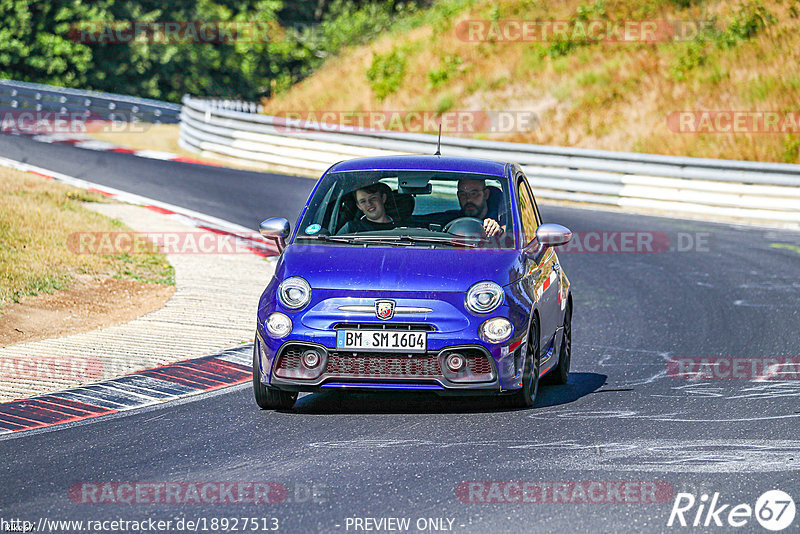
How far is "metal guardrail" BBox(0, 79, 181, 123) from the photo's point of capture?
113 ft

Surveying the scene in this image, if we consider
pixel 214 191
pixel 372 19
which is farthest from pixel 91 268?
pixel 372 19

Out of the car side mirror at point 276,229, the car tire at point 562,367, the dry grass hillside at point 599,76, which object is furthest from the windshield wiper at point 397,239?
the dry grass hillside at point 599,76

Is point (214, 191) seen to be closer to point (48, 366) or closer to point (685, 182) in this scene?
point (685, 182)

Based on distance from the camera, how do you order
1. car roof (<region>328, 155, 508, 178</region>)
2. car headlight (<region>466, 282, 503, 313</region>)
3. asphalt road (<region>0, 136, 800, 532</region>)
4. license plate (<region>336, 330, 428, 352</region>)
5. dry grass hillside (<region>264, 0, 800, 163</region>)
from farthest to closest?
dry grass hillside (<region>264, 0, 800, 163</region>) < car roof (<region>328, 155, 508, 178</region>) < car headlight (<region>466, 282, 503, 313</region>) < license plate (<region>336, 330, 428, 352</region>) < asphalt road (<region>0, 136, 800, 532</region>)

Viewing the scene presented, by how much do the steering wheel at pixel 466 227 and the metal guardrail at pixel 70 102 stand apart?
89.7 ft

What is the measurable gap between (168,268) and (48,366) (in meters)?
5.23

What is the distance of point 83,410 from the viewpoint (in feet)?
26.8

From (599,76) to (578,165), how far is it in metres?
Result: 7.61

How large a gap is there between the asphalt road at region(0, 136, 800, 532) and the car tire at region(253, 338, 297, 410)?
0.34 feet

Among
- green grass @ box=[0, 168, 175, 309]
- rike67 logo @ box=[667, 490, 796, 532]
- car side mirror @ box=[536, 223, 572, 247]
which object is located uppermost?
car side mirror @ box=[536, 223, 572, 247]

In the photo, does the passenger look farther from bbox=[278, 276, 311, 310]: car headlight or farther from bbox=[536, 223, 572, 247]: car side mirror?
bbox=[536, 223, 572, 247]: car side mirror

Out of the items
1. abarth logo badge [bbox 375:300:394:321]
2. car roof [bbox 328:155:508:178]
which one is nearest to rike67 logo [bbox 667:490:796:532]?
abarth logo badge [bbox 375:300:394:321]

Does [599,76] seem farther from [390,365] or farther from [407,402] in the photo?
[390,365]

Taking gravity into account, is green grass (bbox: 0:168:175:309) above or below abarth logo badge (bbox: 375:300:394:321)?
below
